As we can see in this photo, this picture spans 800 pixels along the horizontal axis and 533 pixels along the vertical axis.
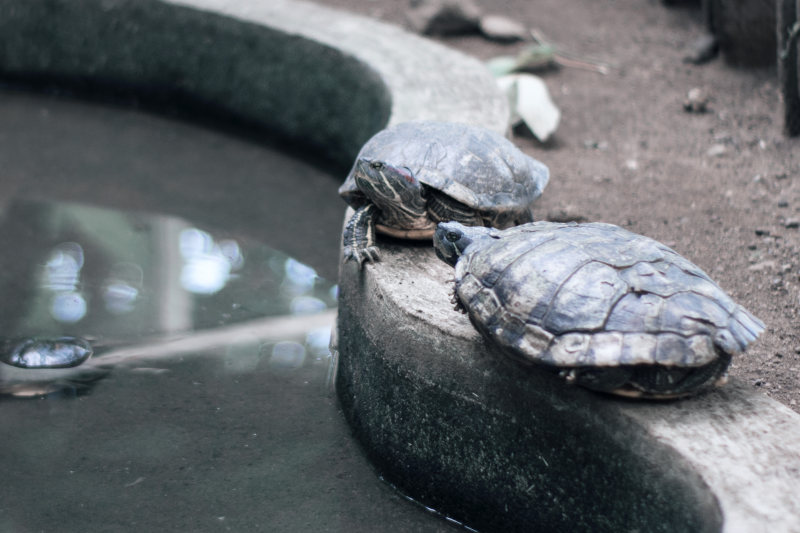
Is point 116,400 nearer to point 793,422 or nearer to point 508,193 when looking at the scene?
point 508,193

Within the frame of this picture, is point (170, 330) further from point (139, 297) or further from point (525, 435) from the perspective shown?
A: point (525, 435)

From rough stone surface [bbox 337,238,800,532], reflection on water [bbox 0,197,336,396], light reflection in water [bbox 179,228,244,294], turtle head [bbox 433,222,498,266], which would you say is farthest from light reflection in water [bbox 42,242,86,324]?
turtle head [bbox 433,222,498,266]

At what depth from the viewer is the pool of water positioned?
10.6ft

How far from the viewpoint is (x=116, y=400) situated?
378 cm

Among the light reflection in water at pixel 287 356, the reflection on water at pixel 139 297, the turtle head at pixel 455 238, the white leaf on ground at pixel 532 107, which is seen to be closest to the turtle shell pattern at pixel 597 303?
the turtle head at pixel 455 238

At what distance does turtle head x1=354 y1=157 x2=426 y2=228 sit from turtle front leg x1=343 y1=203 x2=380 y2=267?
0.27 feet

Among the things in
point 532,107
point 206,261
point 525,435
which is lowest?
point 206,261

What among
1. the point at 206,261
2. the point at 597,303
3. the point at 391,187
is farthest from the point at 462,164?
the point at 206,261

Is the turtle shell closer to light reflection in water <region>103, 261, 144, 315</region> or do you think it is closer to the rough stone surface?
the rough stone surface

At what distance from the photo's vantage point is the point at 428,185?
10.7ft

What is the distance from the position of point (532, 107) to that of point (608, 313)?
10.9ft

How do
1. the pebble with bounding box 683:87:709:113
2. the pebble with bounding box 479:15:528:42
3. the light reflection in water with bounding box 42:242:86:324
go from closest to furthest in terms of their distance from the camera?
the light reflection in water with bounding box 42:242:86:324 < the pebble with bounding box 683:87:709:113 < the pebble with bounding box 479:15:528:42

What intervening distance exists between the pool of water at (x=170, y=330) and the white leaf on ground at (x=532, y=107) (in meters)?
1.39

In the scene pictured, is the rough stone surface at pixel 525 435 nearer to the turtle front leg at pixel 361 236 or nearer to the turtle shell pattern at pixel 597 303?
the turtle front leg at pixel 361 236
